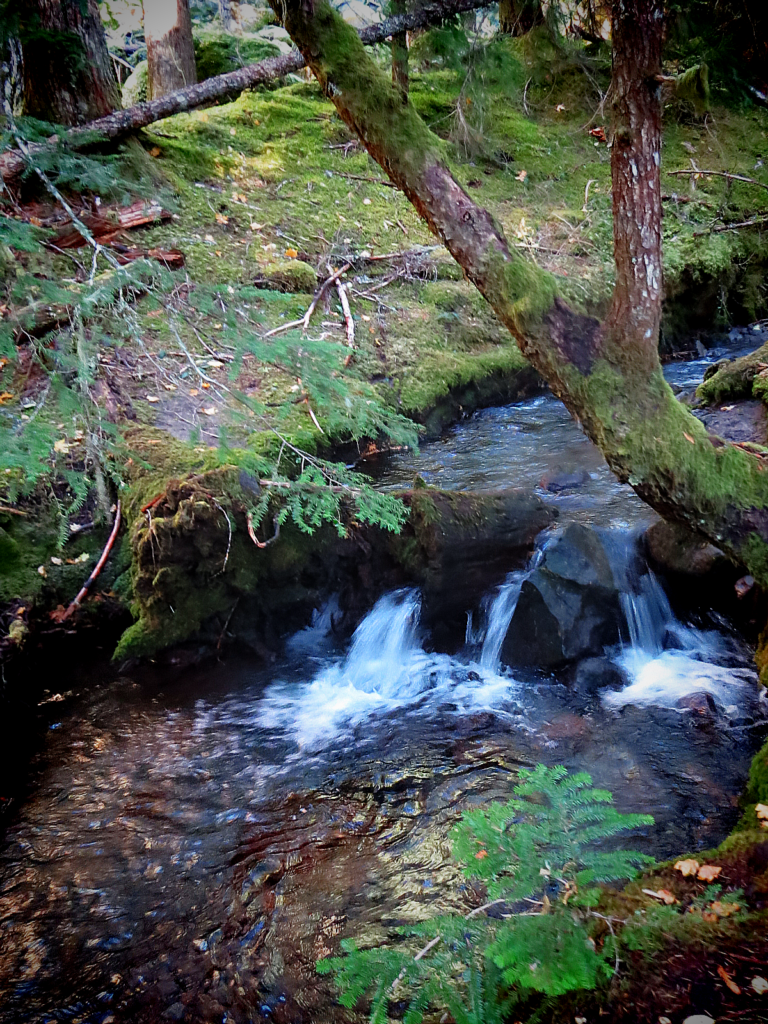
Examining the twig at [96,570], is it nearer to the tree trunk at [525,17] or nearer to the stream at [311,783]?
the stream at [311,783]

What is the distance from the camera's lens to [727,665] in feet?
16.2

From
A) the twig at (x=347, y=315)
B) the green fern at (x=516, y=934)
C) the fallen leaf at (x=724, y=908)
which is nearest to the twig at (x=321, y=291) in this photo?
the twig at (x=347, y=315)

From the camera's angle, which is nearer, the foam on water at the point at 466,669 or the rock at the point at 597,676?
the foam on water at the point at 466,669

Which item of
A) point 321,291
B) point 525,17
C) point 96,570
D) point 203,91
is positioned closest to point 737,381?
point 525,17

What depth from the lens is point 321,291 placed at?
8.47 m

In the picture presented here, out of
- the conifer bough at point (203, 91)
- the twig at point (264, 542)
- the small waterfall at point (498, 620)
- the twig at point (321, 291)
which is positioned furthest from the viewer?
the twig at point (321, 291)

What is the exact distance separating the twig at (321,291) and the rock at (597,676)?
510cm

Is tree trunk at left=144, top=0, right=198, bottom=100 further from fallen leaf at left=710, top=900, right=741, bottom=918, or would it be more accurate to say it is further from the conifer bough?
fallen leaf at left=710, top=900, right=741, bottom=918

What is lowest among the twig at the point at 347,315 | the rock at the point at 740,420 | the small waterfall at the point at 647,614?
the small waterfall at the point at 647,614

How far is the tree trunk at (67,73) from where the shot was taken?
7266 millimetres

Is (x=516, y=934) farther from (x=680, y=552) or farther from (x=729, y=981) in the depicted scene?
(x=680, y=552)

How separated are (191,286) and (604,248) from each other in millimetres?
9020

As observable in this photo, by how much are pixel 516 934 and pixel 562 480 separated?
5.60 metres

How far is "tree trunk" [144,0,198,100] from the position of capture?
40.3ft
